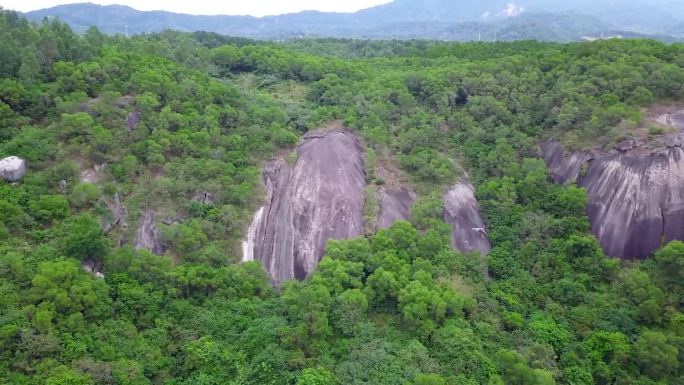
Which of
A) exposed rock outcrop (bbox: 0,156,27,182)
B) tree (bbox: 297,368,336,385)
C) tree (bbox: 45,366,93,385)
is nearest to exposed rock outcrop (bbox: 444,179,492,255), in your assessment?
tree (bbox: 297,368,336,385)

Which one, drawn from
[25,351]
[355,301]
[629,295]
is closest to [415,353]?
[355,301]

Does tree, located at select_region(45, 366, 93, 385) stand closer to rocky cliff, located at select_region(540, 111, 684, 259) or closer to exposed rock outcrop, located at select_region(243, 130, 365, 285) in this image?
exposed rock outcrop, located at select_region(243, 130, 365, 285)

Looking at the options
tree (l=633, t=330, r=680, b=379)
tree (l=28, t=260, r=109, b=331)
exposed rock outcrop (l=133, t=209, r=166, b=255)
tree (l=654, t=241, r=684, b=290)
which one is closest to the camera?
tree (l=28, t=260, r=109, b=331)

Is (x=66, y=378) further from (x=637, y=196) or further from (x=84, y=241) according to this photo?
(x=637, y=196)

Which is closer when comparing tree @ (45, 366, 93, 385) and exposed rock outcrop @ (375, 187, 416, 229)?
tree @ (45, 366, 93, 385)

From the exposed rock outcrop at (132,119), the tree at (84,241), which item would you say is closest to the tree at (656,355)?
the tree at (84,241)

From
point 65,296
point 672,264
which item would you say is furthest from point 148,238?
point 672,264
